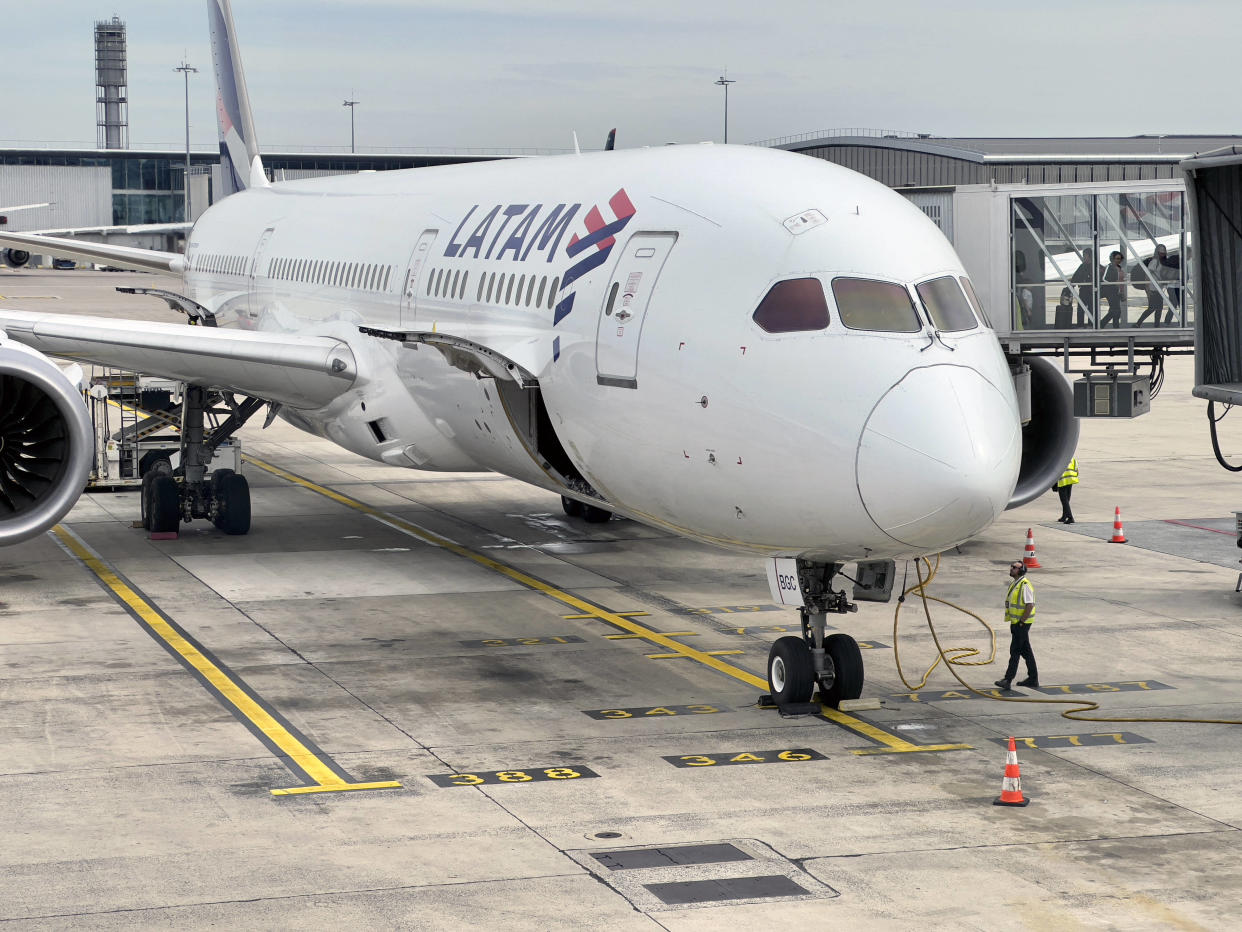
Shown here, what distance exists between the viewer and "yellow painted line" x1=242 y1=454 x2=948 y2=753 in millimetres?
13641

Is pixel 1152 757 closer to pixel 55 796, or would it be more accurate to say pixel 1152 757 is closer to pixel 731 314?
pixel 731 314

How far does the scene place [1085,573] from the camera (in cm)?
2112

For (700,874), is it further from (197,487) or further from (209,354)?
(197,487)

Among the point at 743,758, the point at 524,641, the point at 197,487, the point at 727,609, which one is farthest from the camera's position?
the point at 197,487

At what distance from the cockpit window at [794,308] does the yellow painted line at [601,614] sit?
337 cm

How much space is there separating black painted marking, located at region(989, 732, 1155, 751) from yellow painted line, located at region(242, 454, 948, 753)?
0.72 m

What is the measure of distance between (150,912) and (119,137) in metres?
181

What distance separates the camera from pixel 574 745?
13.2 metres

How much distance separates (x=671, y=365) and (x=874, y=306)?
1681 millimetres

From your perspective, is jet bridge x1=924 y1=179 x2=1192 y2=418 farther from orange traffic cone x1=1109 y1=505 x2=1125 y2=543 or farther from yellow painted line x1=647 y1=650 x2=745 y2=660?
yellow painted line x1=647 y1=650 x2=745 y2=660

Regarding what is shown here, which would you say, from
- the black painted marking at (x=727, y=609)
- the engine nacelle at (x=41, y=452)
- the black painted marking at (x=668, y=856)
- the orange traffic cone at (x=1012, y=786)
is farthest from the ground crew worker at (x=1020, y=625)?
the engine nacelle at (x=41, y=452)

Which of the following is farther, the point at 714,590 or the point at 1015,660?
the point at 714,590

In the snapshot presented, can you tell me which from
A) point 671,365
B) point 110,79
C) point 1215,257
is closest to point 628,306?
point 671,365

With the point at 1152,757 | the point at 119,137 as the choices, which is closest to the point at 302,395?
the point at 1152,757
